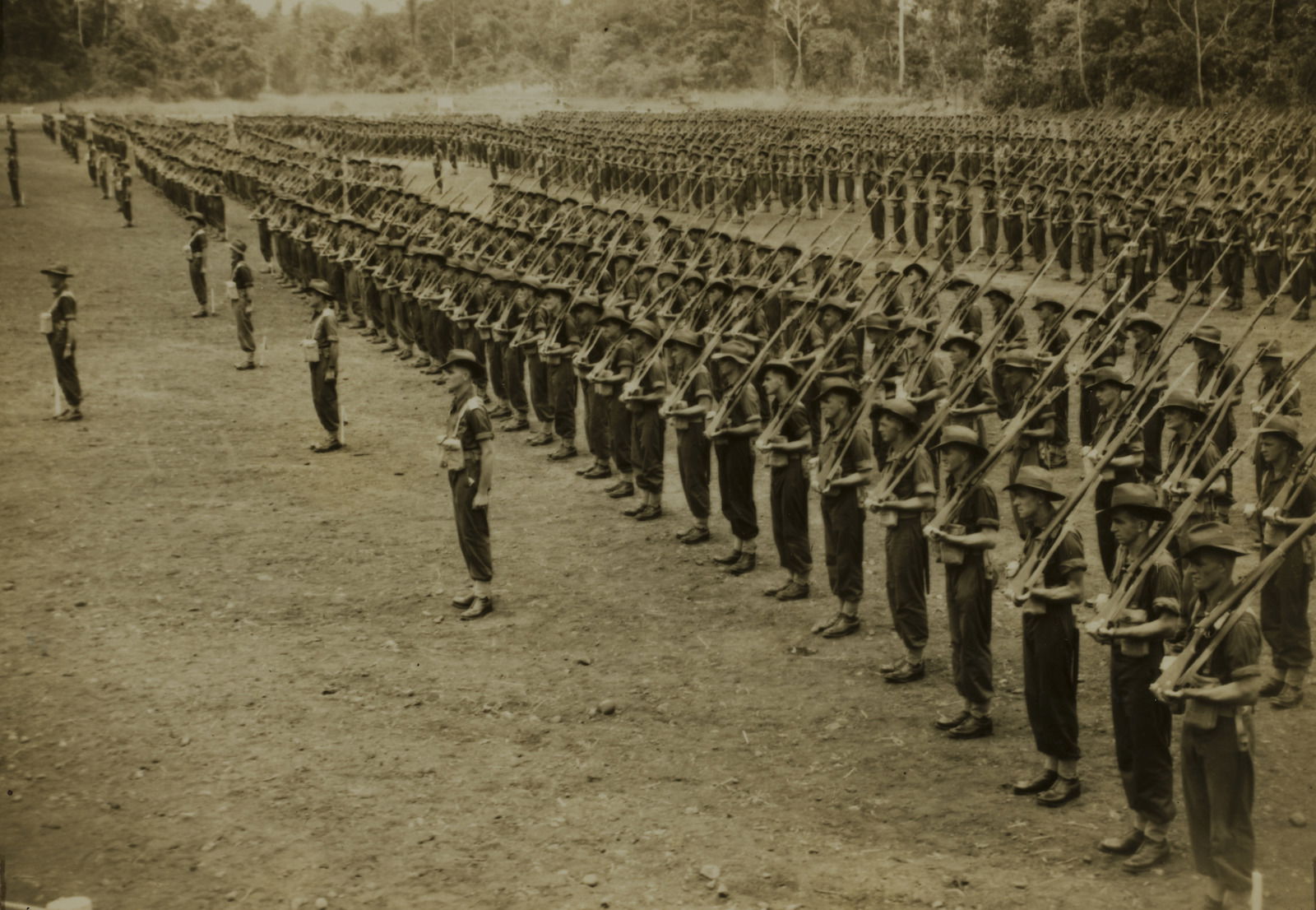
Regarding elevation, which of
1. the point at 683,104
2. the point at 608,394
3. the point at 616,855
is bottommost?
the point at 616,855

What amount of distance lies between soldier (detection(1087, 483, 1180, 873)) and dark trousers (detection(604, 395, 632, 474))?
7.13 metres

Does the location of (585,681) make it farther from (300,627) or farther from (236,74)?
(236,74)

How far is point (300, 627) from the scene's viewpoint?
10.0 meters

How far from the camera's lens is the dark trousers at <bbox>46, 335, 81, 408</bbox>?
15586 mm

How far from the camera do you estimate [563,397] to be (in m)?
14.6

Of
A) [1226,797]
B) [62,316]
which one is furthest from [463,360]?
[62,316]

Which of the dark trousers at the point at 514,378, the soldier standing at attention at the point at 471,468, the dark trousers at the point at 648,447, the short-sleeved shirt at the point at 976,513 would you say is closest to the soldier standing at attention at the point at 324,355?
the dark trousers at the point at 514,378

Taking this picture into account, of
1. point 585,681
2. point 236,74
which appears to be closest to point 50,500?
point 585,681

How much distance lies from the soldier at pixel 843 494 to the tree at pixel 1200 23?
36748 millimetres

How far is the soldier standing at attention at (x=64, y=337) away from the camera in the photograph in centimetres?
1526

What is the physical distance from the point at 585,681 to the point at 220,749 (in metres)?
2.44

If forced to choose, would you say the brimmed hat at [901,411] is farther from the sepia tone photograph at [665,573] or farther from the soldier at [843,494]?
the soldier at [843,494]

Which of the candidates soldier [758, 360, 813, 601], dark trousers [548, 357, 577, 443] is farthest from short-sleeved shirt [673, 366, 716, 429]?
dark trousers [548, 357, 577, 443]

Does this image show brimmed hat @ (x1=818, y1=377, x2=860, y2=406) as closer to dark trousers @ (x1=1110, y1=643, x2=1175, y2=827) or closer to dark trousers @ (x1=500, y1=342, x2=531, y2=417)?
dark trousers @ (x1=1110, y1=643, x2=1175, y2=827)
